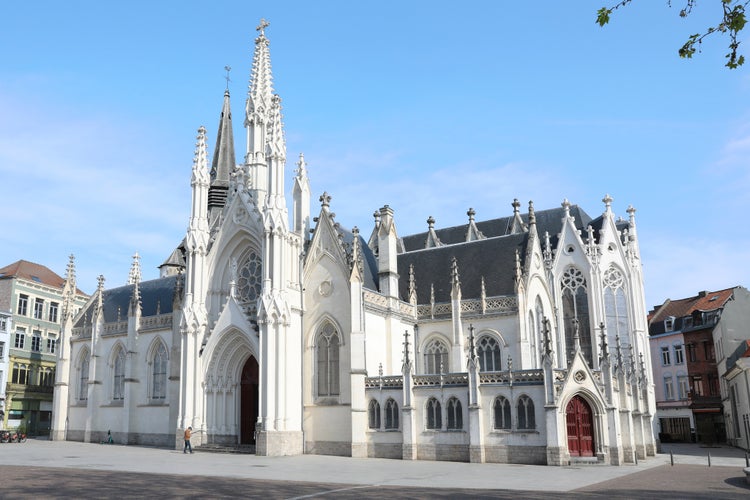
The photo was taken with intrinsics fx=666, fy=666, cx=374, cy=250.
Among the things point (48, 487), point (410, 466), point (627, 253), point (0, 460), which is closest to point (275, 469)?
point (410, 466)

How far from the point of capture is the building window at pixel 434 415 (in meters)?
30.9

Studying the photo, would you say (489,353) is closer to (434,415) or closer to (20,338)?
(434,415)

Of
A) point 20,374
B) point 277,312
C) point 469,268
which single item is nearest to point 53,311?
point 20,374

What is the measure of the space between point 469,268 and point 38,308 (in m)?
42.3

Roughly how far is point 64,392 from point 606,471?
3883 cm

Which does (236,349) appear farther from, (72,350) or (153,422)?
(72,350)

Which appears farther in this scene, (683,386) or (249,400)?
(683,386)

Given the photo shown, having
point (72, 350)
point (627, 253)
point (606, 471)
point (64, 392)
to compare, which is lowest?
point (606, 471)

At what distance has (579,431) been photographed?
28.2 metres

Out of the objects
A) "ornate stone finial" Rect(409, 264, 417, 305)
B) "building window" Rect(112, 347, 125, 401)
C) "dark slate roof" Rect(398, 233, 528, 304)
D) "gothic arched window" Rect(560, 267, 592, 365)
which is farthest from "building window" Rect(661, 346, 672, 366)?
"building window" Rect(112, 347, 125, 401)

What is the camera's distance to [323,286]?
3550 cm

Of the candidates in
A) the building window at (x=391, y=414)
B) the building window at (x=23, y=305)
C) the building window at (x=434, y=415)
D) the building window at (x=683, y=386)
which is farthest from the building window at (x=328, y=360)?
the building window at (x=23, y=305)

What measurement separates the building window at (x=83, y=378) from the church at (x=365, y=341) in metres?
0.58

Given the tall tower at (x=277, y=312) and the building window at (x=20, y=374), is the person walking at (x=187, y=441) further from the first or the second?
the building window at (x=20, y=374)
